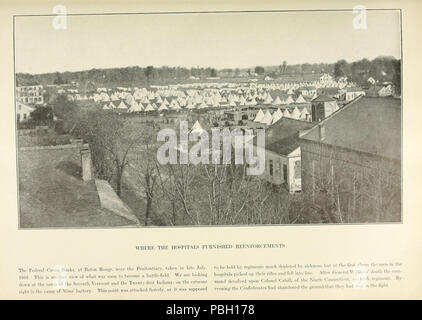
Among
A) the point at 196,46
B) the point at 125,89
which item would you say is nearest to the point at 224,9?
the point at 196,46

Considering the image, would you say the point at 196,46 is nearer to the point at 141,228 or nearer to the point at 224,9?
the point at 224,9

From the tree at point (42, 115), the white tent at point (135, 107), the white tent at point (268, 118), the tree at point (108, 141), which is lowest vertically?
the tree at point (108, 141)

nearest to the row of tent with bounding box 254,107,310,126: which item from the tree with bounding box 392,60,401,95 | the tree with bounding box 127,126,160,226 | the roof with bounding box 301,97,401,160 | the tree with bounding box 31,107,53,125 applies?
the roof with bounding box 301,97,401,160

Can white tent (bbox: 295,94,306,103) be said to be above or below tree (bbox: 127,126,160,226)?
above

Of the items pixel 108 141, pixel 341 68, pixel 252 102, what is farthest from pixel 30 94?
pixel 341 68

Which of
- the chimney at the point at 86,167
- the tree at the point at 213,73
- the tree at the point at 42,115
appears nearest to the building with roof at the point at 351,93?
the tree at the point at 213,73

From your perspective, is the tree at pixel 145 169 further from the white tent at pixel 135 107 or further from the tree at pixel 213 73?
the tree at pixel 213 73

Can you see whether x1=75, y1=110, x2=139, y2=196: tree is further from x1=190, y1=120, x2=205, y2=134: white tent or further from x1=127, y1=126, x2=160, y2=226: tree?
x1=190, y1=120, x2=205, y2=134: white tent
